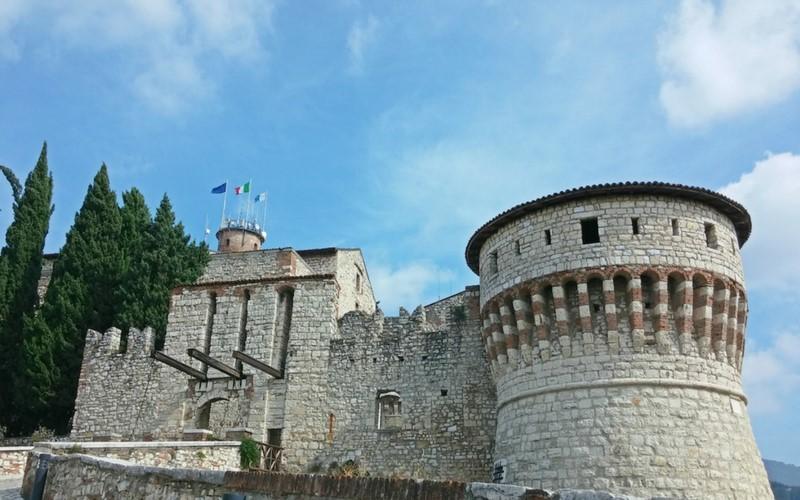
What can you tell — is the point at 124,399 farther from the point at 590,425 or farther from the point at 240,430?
the point at 590,425

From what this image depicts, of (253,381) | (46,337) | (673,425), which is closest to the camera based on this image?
(673,425)

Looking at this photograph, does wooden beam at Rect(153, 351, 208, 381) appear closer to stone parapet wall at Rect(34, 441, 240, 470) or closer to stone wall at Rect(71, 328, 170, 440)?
stone wall at Rect(71, 328, 170, 440)

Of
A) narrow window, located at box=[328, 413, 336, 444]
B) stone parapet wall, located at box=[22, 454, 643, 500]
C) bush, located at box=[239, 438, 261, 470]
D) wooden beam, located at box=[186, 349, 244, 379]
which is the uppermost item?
wooden beam, located at box=[186, 349, 244, 379]

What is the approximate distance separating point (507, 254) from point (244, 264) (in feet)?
52.6

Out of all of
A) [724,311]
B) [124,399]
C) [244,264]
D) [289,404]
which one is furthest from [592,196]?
[244,264]

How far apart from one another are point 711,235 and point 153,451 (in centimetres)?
1267

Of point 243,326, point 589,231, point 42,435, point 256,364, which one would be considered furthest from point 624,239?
point 42,435

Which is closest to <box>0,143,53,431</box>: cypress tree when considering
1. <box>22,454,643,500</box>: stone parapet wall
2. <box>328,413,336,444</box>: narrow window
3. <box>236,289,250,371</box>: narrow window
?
<box>236,289,250,371</box>: narrow window

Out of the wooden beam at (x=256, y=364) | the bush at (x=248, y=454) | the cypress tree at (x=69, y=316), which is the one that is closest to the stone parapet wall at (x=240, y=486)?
the bush at (x=248, y=454)

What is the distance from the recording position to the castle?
539 inches

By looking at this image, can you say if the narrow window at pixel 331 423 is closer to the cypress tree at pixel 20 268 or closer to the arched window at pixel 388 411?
the arched window at pixel 388 411

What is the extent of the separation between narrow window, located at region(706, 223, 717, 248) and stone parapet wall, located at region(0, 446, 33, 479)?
50.6 feet

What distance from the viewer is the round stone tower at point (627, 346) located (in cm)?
1339

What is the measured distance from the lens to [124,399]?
71.8 ft
